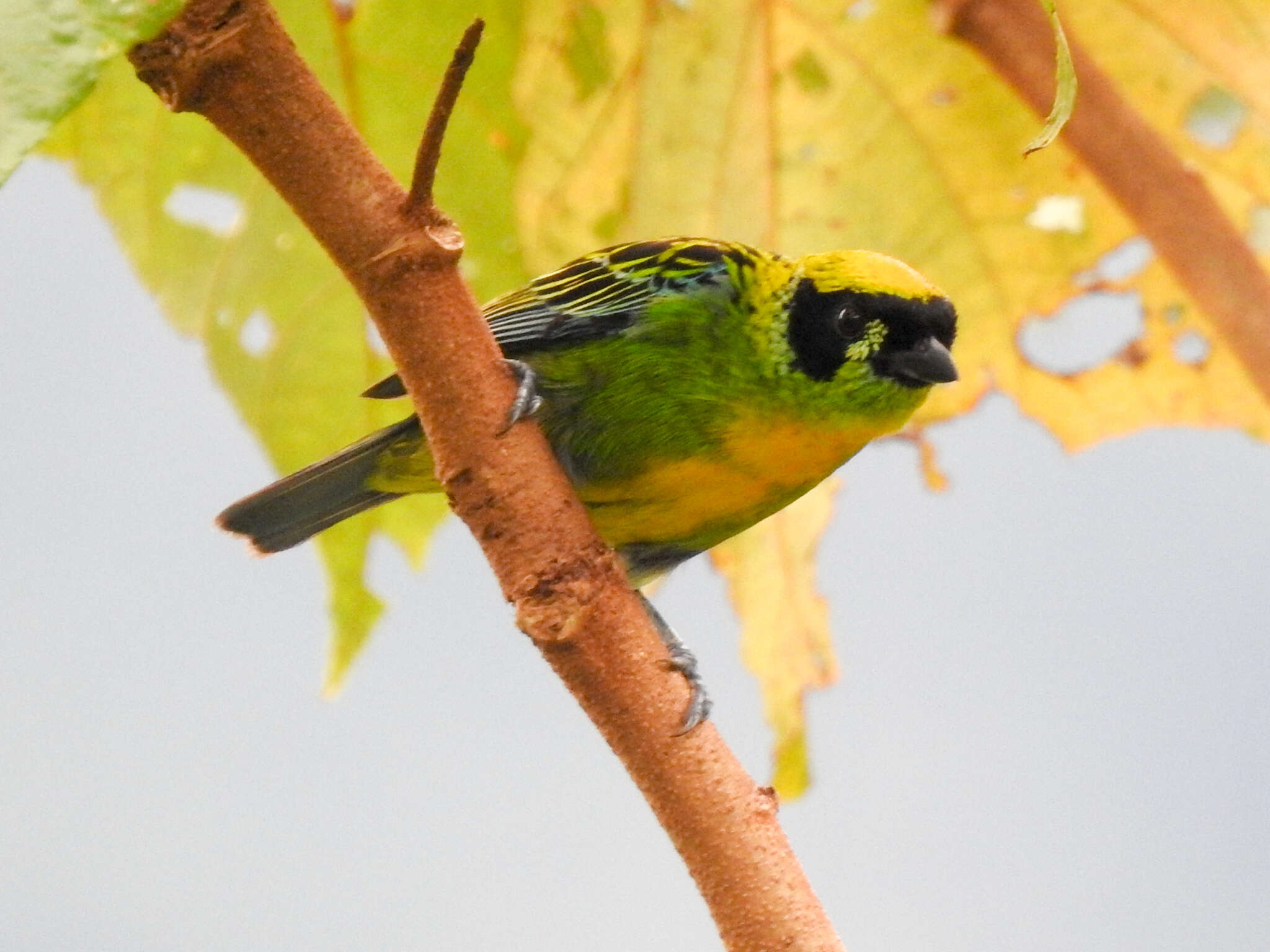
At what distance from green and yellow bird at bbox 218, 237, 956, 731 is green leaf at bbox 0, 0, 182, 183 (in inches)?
51.1

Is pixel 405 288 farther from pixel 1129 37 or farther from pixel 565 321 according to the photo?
pixel 1129 37

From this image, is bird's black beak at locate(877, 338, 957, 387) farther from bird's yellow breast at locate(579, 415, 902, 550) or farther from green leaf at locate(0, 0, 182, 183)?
green leaf at locate(0, 0, 182, 183)

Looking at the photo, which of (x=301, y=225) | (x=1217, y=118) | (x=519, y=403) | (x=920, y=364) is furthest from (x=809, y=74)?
(x=519, y=403)

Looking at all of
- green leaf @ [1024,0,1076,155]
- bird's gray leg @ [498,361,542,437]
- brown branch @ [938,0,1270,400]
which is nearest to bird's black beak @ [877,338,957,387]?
brown branch @ [938,0,1270,400]

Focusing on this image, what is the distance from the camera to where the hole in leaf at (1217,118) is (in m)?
2.05

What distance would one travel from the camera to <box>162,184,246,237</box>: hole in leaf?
191 cm

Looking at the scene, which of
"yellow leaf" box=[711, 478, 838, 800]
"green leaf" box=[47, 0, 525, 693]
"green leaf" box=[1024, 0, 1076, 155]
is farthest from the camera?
"yellow leaf" box=[711, 478, 838, 800]

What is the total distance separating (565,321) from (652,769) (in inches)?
44.4

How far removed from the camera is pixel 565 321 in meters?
2.20

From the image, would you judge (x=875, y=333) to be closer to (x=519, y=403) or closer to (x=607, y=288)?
(x=607, y=288)

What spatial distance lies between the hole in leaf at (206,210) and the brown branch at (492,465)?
836 millimetres

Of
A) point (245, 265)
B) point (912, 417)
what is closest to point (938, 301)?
point (912, 417)

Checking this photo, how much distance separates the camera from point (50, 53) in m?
0.79

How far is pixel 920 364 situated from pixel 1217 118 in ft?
1.78
